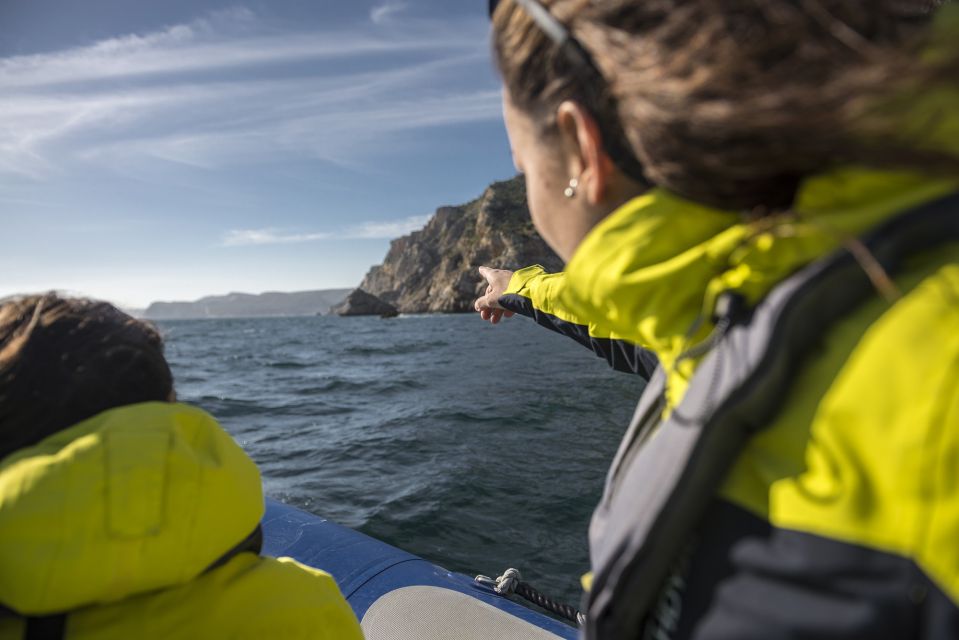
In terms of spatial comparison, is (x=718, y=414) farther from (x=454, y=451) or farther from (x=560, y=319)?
(x=454, y=451)

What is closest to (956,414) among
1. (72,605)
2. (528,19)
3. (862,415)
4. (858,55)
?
(862,415)

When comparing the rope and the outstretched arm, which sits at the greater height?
the outstretched arm

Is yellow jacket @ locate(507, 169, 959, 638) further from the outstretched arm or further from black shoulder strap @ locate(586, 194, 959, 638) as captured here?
the outstretched arm

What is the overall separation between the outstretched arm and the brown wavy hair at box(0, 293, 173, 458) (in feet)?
3.70

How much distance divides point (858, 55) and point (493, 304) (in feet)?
6.76

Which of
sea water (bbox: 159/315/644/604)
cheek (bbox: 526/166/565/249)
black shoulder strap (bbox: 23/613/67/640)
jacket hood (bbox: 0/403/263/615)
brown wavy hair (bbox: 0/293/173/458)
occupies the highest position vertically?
cheek (bbox: 526/166/565/249)

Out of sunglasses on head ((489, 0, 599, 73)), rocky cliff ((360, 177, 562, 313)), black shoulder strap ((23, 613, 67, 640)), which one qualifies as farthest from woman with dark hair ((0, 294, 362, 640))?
rocky cliff ((360, 177, 562, 313))

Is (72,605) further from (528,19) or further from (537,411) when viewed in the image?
(537,411)

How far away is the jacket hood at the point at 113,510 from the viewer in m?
1.02

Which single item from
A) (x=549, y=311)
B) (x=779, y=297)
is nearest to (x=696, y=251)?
(x=779, y=297)

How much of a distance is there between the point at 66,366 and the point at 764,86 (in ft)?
4.62

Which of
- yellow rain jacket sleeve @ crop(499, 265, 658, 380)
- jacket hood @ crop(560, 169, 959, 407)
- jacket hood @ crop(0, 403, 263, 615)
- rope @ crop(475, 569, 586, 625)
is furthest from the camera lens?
rope @ crop(475, 569, 586, 625)

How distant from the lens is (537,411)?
10.3m

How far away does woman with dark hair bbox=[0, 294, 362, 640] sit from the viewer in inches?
40.6
